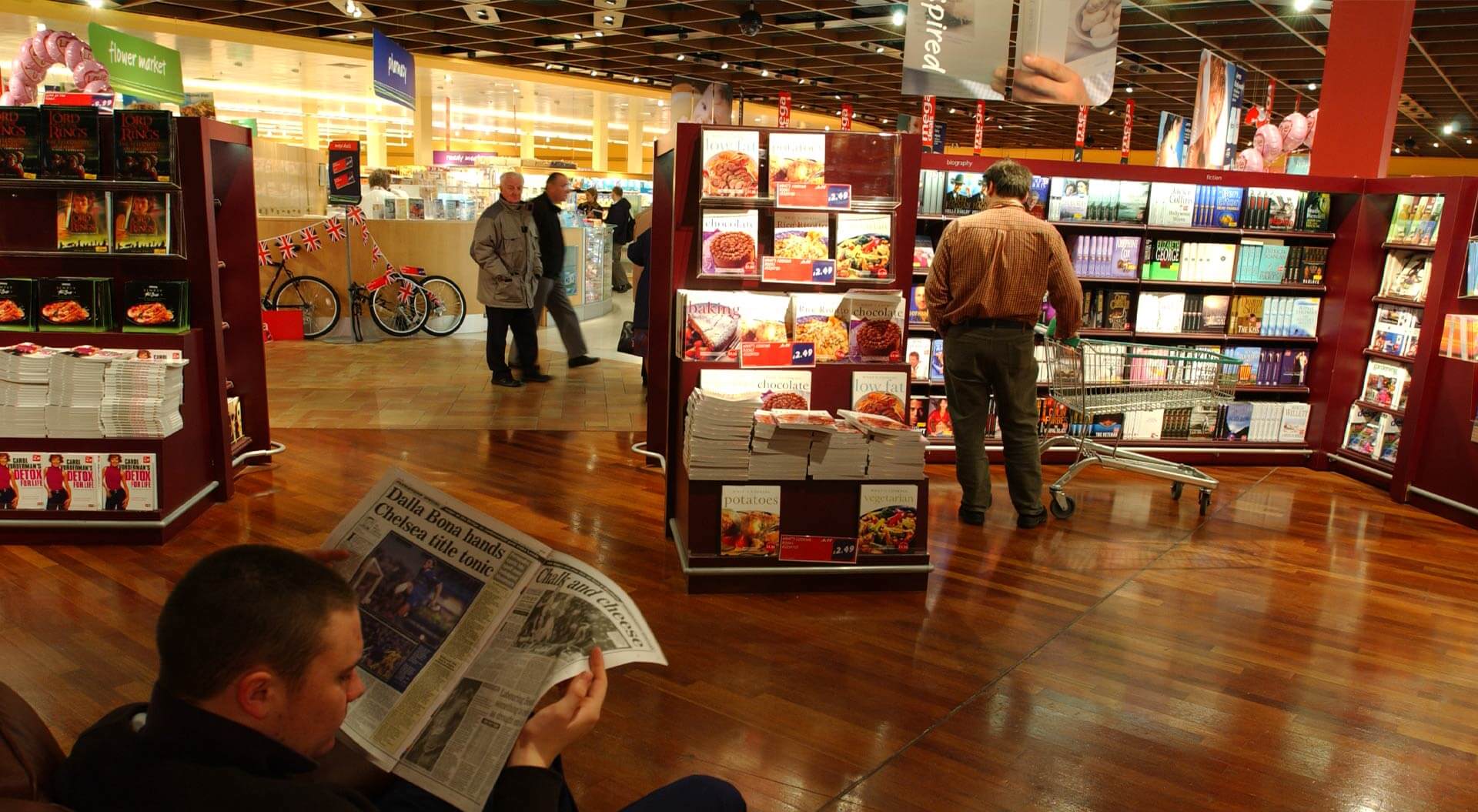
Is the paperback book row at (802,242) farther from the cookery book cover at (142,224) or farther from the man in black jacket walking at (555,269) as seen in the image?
the man in black jacket walking at (555,269)

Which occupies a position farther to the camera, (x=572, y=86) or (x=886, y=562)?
(x=572, y=86)

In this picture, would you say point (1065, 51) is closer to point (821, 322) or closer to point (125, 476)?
point (821, 322)

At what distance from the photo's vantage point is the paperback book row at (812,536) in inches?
155

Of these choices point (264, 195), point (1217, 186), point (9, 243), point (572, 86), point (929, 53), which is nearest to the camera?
point (9, 243)

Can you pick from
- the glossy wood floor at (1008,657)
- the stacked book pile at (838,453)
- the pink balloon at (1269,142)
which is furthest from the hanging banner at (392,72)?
the pink balloon at (1269,142)

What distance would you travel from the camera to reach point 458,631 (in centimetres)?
144

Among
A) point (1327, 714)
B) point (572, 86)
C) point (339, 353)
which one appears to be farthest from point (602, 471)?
point (572, 86)

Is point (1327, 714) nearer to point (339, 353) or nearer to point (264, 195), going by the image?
point (339, 353)

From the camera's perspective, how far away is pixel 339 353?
31.1ft

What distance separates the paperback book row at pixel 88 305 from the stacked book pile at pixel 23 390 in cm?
26

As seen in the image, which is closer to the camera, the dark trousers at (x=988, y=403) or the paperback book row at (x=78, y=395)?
the paperback book row at (x=78, y=395)

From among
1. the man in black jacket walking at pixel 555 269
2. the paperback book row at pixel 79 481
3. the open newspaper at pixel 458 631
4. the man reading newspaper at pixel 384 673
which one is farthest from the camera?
the man in black jacket walking at pixel 555 269

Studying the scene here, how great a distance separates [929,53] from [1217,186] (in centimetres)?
225

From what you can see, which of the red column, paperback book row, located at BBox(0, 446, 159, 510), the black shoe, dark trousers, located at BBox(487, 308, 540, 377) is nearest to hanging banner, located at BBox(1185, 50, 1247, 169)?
the red column
